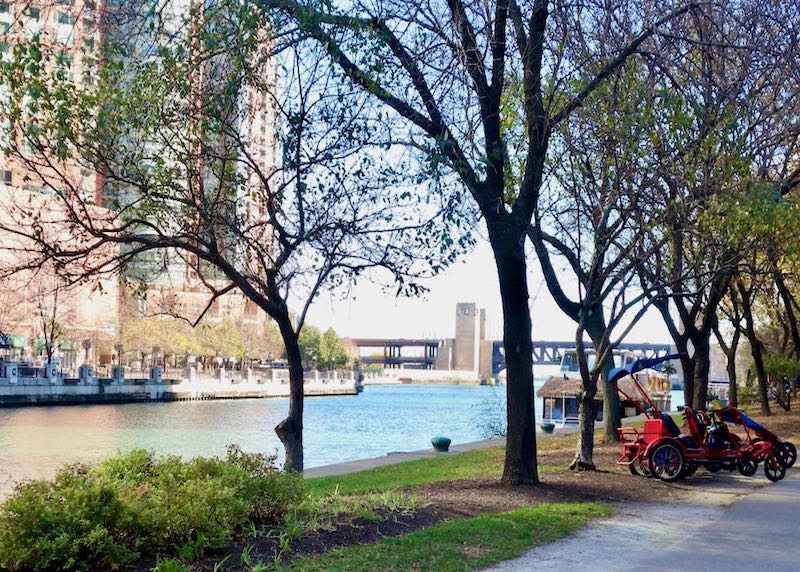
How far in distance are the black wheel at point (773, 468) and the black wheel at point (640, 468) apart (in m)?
2.32

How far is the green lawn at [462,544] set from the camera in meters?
9.02

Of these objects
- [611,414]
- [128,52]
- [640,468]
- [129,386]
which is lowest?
[129,386]

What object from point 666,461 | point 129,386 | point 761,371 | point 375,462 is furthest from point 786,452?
point 129,386

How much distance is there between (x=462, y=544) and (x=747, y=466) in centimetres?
1012

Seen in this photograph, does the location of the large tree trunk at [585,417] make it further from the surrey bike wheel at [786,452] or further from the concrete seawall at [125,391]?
the concrete seawall at [125,391]

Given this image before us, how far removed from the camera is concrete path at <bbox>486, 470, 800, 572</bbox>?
9.84 metres

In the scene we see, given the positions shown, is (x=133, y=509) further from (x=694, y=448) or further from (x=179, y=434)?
(x=179, y=434)

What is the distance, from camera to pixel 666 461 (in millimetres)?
17078

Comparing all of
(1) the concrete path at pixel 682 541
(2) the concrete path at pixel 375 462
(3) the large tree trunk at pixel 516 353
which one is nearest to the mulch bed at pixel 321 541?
(1) the concrete path at pixel 682 541

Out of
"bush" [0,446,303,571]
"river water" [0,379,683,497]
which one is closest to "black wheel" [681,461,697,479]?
"bush" [0,446,303,571]

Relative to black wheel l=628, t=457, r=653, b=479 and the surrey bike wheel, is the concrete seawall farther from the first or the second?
the surrey bike wheel

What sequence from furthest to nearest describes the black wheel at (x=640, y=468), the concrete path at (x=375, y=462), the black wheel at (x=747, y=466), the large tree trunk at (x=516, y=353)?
the concrete path at (x=375, y=462) < the black wheel at (x=747, y=466) < the black wheel at (x=640, y=468) < the large tree trunk at (x=516, y=353)

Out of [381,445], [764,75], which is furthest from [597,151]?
[381,445]

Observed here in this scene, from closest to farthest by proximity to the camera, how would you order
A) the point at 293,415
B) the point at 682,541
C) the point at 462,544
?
1. the point at 462,544
2. the point at 682,541
3. the point at 293,415
